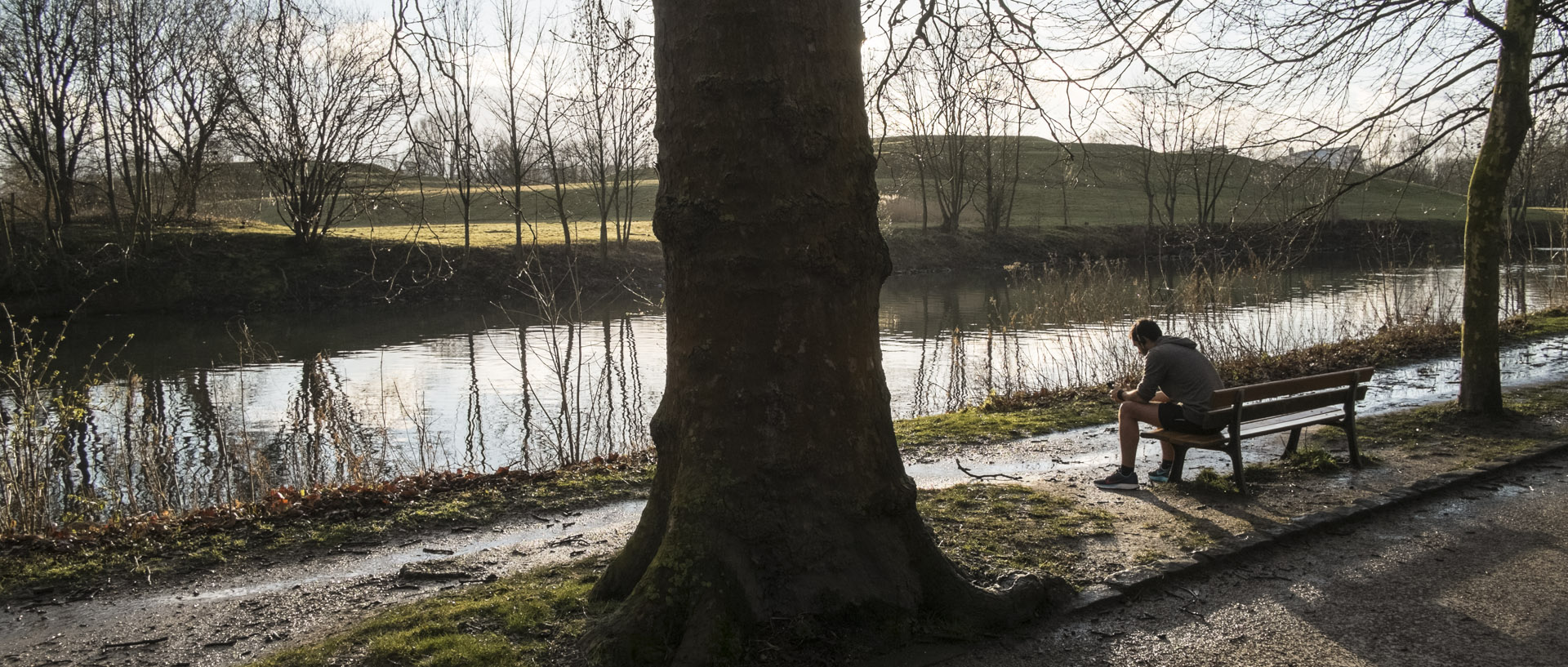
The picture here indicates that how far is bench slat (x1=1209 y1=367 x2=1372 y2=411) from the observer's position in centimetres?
672

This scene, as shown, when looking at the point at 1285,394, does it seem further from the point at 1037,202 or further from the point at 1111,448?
the point at 1037,202

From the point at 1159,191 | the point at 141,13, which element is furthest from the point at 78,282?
the point at 1159,191

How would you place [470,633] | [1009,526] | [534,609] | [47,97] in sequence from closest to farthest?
[470,633]
[534,609]
[1009,526]
[47,97]

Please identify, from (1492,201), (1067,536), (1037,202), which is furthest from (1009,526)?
(1037,202)

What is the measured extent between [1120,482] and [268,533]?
6.17 metres

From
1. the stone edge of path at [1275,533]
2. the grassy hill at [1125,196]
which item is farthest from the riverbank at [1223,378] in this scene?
the grassy hill at [1125,196]

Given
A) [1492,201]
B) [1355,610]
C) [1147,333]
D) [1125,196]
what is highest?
[1125,196]

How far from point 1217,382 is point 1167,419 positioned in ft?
1.57

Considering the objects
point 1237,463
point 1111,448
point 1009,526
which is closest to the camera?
point 1009,526

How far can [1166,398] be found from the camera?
7566 mm

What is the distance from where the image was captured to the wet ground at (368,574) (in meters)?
4.72

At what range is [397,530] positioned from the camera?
6871 millimetres

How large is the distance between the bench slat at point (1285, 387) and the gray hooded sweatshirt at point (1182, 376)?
0.17 meters

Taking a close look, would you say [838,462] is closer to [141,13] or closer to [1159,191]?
[141,13]
